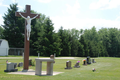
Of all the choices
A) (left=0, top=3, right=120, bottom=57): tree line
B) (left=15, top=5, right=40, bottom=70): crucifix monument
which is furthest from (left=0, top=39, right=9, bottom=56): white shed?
(left=15, top=5, right=40, bottom=70): crucifix monument

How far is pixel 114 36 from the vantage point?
85.1 m

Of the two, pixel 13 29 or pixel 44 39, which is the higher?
pixel 13 29

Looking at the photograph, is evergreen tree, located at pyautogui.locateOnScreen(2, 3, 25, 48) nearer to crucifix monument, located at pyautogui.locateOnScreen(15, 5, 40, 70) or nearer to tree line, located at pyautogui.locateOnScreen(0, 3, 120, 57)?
tree line, located at pyautogui.locateOnScreen(0, 3, 120, 57)

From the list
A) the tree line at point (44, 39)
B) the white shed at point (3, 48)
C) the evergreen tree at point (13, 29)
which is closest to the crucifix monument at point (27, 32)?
the white shed at point (3, 48)

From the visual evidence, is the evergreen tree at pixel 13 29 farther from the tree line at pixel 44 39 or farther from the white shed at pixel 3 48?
the white shed at pixel 3 48

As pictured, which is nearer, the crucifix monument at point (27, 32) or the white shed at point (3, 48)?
the crucifix monument at point (27, 32)

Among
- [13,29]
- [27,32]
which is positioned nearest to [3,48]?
[13,29]

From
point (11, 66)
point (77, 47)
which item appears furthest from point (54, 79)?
point (77, 47)

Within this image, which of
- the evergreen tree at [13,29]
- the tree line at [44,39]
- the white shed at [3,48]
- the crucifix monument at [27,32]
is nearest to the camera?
the crucifix monument at [27,32]

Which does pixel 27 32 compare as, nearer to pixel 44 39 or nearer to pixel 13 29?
pixel 44 39

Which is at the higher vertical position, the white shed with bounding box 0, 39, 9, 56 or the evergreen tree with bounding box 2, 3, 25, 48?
the evergreen tree with bounding box 2, 3, 25, 48

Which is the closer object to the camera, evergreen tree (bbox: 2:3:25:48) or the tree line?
the tree line

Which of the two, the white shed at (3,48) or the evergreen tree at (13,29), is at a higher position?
the evergreen tree at (13,29)

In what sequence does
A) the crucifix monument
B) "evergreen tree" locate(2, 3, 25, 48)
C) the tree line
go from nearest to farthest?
the crucifix monument < the tree line < "evergreen tree" locate(2, 3, 25, 48)
